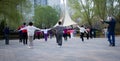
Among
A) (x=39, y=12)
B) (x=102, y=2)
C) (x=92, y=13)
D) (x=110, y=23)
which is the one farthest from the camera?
(x=39, y=12)

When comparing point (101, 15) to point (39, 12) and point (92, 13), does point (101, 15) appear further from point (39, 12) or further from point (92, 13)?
point (39, 12)

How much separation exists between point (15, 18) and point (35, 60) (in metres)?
26.4

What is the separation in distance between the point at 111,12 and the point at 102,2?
9.56ft

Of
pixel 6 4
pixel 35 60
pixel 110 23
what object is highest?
pixel 6 4

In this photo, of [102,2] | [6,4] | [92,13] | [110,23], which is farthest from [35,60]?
[92,13]

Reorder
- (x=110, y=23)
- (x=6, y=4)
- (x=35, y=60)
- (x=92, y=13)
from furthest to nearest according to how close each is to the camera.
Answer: (x=92, y=13), (x=6, y=4), (x=110, y=23), (x=35, y=60)

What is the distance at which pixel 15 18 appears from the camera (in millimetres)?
37594

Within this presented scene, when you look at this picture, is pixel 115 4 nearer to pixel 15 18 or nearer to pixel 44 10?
pixel 15 18

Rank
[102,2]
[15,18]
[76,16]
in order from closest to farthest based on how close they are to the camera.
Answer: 1. [15,18]
2. [102,2]
3. [76,16]

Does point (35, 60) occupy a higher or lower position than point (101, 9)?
lower

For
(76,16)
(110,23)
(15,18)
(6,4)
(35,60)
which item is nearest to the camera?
(35,60)

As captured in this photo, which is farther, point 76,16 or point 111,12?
point 76,16

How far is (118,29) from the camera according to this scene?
60.8 m

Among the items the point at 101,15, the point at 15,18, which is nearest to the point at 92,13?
the point at 101,15
